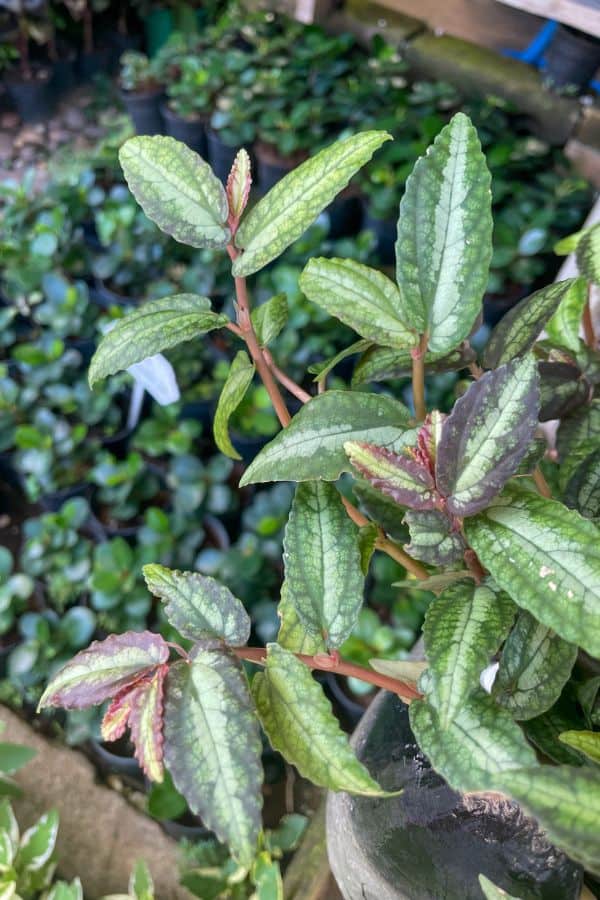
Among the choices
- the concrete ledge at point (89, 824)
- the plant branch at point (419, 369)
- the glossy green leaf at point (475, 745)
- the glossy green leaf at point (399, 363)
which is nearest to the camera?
the glossy green leaf at point (475, 745)

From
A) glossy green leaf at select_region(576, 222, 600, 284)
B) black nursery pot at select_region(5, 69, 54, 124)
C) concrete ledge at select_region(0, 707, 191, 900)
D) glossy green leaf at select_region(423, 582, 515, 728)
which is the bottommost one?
concrete ledge at select_region(0, 707, 191, 900)

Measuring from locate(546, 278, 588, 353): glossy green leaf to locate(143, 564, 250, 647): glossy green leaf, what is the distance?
1.49 ft

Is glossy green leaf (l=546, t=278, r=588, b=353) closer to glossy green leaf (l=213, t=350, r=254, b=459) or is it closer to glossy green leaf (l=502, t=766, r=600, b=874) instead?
glossy green leaf (l=213, t=350, r=254, b=459)

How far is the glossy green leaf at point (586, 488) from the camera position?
1.99ft

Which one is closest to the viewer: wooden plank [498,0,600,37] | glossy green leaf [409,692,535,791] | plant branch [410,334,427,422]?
glossy green leaf [409,692,535,791]

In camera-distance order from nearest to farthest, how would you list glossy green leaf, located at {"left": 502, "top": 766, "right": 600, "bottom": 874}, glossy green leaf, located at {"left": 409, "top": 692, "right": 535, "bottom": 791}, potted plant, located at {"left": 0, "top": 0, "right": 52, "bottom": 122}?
glossy green leaf, located at {"left": 502, "top": 766, "right": 600, "bottom": 874} < glossy green leaf, located at {"left": 409, "top": 692, "right": 535, "bottom": 791} < potted plant, located at {"left": 0, "top": 0, "right": 52, "bottom": 122}

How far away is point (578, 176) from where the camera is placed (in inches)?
79.9

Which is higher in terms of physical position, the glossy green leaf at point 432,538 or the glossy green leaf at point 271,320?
the glossy green leaf at point 271,320

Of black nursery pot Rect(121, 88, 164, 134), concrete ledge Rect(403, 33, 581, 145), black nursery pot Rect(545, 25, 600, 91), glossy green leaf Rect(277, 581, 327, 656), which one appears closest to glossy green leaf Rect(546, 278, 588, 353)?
glossy green leaf Rect(277, 581, 327, 656)

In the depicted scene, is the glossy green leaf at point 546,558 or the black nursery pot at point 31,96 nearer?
the glossy green leaf at point 546,558

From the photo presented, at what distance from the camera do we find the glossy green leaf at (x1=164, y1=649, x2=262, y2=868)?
41cm

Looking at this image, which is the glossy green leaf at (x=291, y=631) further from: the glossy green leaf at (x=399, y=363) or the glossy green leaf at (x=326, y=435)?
the glossy green leaf at (x=399, y=363)

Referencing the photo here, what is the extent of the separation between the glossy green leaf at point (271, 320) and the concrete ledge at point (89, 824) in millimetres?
1050

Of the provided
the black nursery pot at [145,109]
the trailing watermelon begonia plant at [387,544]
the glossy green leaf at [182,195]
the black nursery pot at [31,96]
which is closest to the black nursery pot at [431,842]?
the trailing watermelon begonia plant at [387,544]
